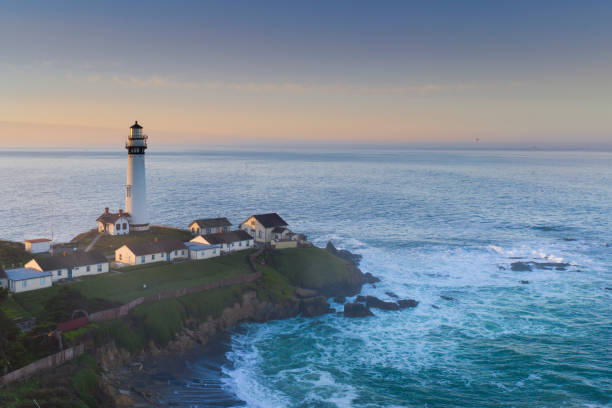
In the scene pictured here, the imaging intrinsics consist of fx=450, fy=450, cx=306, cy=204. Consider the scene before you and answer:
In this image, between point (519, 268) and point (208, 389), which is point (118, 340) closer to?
point (208, 389)

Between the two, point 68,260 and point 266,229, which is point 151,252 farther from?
point 266,229

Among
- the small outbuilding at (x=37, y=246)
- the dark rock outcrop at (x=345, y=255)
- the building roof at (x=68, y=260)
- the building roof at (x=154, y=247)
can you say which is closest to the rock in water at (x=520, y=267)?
the dark rock outcrop at (x=345, y=255)

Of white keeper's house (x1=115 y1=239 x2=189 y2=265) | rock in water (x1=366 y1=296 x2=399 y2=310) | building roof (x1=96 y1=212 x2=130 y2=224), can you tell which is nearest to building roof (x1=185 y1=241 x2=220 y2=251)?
white keeper's house (x1=115 y1=239 x2=189 y2=265)

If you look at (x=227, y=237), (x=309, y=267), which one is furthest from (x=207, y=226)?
(x=309, y=267)

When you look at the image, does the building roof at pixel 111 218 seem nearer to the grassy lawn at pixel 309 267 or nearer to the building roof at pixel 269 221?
the building roof at pixel 269 221

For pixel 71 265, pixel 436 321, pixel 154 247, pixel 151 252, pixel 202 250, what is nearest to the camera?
pixel 71 265

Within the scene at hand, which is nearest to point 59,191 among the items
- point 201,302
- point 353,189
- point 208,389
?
point 353,189
